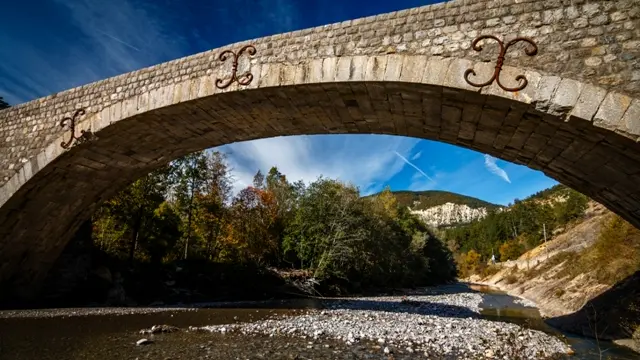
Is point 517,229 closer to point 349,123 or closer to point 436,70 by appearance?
point 349,123

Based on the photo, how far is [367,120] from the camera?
7.58 m

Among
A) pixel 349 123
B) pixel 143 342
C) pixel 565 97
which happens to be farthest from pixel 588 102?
pixel 143 342

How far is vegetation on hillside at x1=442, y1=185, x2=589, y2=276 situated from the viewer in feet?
166

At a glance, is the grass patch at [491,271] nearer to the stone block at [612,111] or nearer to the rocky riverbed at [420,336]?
the rocky riverbed at [420,336]

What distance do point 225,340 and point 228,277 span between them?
11.4 metres

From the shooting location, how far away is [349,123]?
7934 millimetres

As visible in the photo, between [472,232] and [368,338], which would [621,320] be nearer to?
[368,338]

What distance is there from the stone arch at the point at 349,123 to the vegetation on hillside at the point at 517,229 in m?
49.2

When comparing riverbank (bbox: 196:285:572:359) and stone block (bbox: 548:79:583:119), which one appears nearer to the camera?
stone block (bbox: 548:79:583:119)

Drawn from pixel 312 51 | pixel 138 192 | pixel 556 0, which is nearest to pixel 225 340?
pixel 312 51

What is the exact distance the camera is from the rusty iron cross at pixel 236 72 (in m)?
7.03

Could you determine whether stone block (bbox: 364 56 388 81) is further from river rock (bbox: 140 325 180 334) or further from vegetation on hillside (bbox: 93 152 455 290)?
vegetation on hillside (bbox: 93 152 455 290)

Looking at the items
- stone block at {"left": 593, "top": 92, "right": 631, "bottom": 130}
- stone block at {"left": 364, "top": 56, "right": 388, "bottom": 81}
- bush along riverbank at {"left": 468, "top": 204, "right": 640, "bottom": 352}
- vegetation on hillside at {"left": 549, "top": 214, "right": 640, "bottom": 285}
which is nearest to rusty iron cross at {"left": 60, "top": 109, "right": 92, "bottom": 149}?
stone block at {"left": 364, "top": 56, "right": 388, "bottom": 81}

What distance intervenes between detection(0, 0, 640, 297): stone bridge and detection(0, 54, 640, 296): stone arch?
1.0 inches
